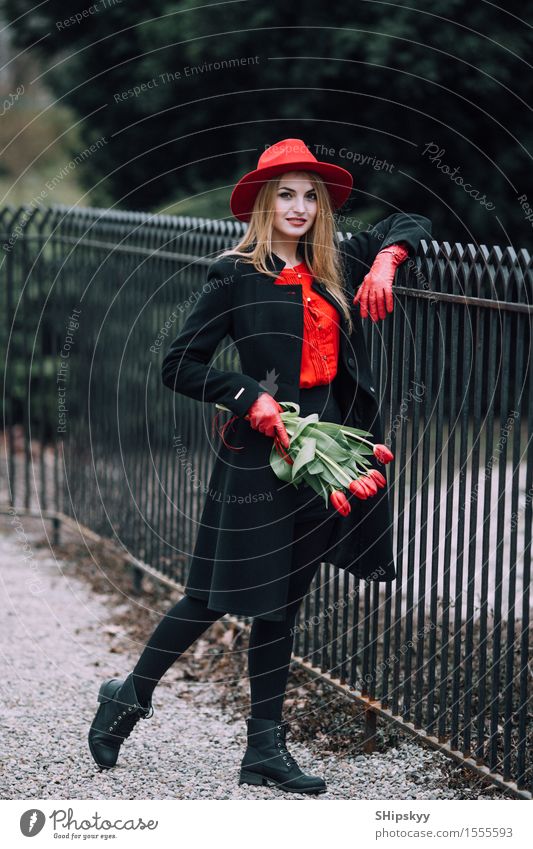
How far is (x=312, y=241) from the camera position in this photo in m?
4.30

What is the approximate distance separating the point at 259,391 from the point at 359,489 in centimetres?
46

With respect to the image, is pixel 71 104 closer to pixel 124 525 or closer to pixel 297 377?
pixel 124 525

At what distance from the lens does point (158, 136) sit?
492 inches

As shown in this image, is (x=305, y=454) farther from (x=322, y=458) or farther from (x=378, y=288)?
(x=378, y=288)

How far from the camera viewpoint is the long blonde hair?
167 inches

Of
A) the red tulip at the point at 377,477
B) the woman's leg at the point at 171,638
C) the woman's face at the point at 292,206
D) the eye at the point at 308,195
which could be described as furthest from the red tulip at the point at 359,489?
the eye at the point at 308,195

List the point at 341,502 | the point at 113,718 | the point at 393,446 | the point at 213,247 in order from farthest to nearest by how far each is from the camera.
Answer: the point at 213,247, the point at 393,446, the point at 113,718, the point at 341,502

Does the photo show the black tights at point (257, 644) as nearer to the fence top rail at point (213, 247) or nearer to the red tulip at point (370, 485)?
the red tulip at point (370, 485)

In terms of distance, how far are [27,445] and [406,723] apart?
4464 millimetres

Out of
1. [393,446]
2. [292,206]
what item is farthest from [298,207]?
[393,446]

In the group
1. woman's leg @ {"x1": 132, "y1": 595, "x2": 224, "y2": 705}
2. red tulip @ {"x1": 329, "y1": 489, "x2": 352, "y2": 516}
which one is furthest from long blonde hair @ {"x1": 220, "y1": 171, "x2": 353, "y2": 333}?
woman's leg @ {"x1": 132, "y1": 595, "x2": 224, "y2": 705}

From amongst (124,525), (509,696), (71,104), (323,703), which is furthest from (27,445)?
(71,104)

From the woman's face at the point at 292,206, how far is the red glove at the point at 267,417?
60 cm

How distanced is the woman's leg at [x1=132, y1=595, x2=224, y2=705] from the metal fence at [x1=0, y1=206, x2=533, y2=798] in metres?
0.74
